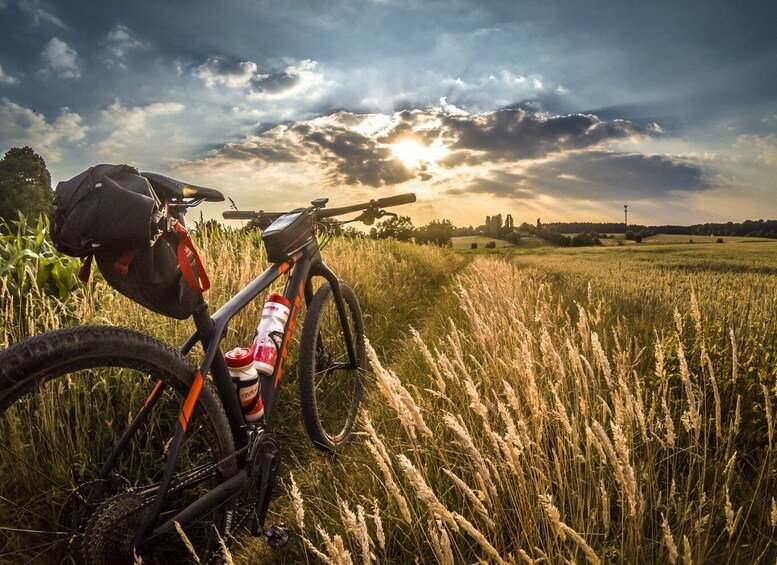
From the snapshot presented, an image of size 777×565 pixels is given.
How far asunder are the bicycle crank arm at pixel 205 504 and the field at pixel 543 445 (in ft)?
0.92

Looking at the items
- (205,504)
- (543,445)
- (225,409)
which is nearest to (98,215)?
(225,409)

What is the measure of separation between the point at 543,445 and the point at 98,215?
2.27 meters

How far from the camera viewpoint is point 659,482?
7.37 ft

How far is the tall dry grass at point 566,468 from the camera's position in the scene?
4.45 feet

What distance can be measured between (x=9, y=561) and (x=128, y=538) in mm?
494

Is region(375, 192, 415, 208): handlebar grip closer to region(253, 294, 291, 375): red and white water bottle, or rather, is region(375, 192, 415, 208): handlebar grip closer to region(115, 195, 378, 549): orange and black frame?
region(115, 195, 378, 549): orange and black frame

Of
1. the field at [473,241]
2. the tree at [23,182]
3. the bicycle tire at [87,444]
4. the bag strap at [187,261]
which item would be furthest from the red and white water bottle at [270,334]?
the field at [473,241]

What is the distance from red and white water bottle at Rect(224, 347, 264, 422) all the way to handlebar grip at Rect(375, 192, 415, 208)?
1.31 m

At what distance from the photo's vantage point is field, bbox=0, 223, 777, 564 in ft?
4.65

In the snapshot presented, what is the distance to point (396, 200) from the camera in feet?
9.71

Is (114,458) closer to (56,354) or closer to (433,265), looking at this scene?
(56,354)

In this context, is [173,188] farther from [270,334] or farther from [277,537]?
[277,537]

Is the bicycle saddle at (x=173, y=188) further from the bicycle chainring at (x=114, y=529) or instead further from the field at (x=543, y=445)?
the bicycle chainring at (x=114, y=529)

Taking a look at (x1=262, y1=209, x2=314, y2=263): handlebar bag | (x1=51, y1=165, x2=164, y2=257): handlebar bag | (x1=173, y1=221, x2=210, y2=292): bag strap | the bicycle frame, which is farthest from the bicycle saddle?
(x1=262, y1=209, x2=314, y2=263): handlebar bag
